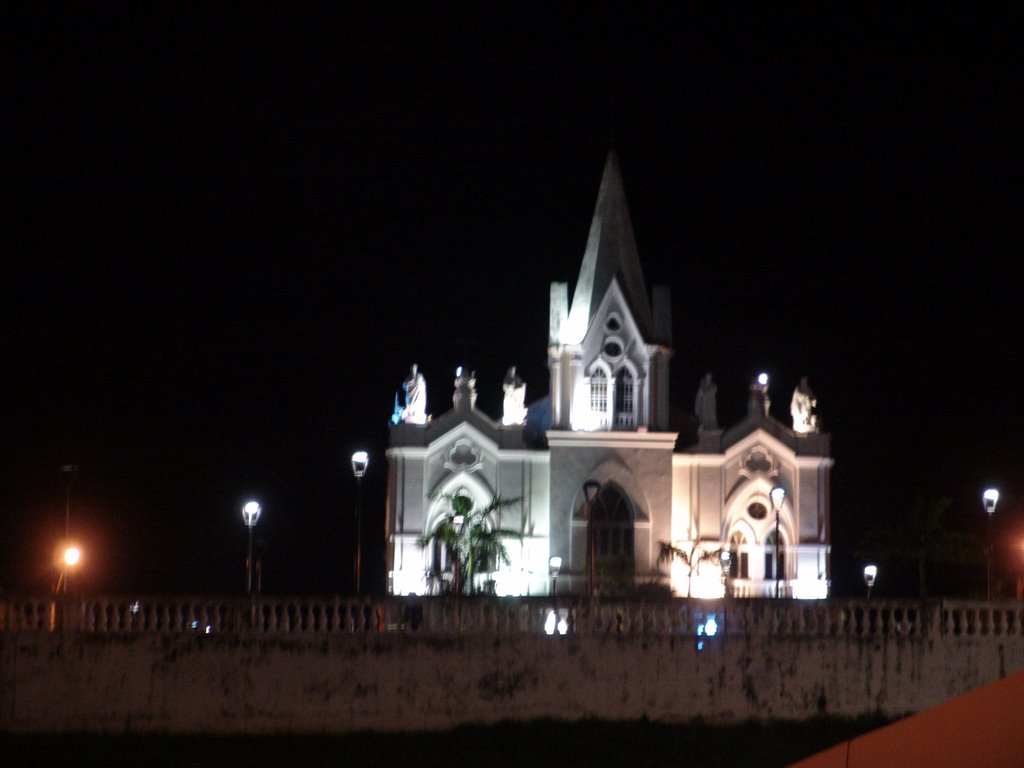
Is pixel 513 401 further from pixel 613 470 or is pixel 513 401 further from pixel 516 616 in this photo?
pixel 516 616

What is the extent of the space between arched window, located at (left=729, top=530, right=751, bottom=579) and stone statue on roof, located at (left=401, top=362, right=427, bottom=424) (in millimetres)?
10420

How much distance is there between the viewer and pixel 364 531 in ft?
190

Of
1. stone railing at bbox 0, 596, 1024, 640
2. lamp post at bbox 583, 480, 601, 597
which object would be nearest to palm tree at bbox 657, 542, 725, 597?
lamp post at bbox 583, 480, 601, 597

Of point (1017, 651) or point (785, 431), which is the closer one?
point (1017, 651)

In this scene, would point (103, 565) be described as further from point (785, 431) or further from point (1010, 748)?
point (1010, 748)

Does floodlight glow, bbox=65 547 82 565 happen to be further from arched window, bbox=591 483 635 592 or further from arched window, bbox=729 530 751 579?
arched window, bbox=729 530 751 579

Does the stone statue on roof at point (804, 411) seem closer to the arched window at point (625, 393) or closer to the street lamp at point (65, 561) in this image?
the arched window at point (625, 393)

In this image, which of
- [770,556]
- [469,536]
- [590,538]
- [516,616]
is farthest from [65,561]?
[770,556]

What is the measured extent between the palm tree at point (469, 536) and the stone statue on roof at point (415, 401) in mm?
2571

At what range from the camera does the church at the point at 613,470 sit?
4734 cm

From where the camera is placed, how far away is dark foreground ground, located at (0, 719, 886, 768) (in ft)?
65.2

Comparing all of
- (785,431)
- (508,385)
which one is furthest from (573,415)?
(785,431)

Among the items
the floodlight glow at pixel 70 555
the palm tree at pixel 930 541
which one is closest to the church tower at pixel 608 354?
the palm tree at pixel 930 541

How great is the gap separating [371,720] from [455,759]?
1.40 meters
